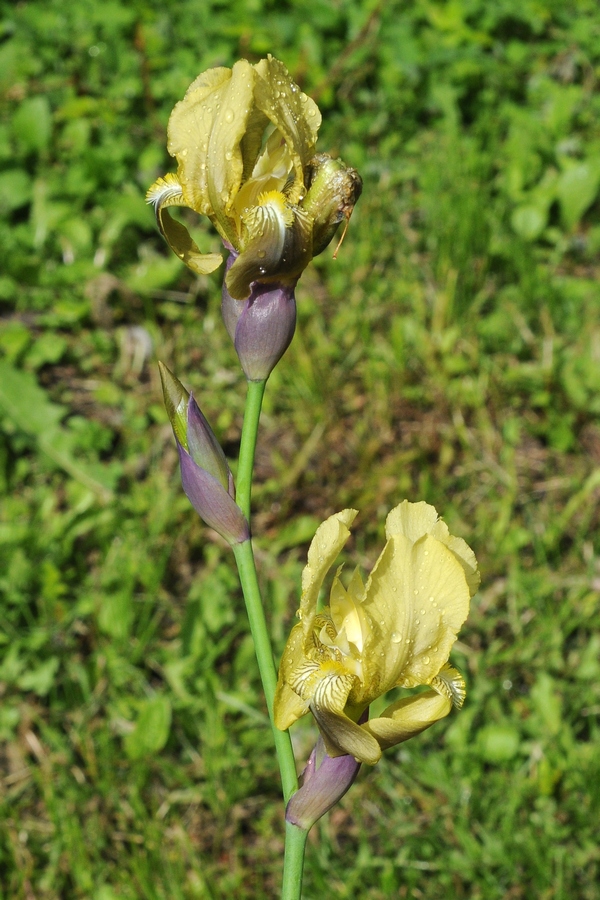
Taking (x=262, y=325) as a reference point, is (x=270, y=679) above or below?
below

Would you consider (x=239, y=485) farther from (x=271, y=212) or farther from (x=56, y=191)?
(x=56, y=191)

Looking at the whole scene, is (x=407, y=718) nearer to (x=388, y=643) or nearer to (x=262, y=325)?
(x=388, y=643)

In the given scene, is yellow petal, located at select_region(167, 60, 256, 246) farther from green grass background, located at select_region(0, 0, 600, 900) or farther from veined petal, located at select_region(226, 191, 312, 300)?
green grass background, located at select_region(0, 0, 600, 900)

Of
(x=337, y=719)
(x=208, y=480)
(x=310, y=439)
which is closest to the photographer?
(x=337, y=719)

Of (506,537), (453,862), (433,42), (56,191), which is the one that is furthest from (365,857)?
(433,42)

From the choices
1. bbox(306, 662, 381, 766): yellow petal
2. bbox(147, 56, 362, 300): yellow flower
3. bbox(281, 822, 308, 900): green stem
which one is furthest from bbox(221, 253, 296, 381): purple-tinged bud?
bbox(281, 822, 308, 900): green stem

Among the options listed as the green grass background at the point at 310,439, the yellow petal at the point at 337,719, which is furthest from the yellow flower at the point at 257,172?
the green grass background at the point at 310,439

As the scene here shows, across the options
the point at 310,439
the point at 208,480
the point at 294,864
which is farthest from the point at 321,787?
the point at 310,439
